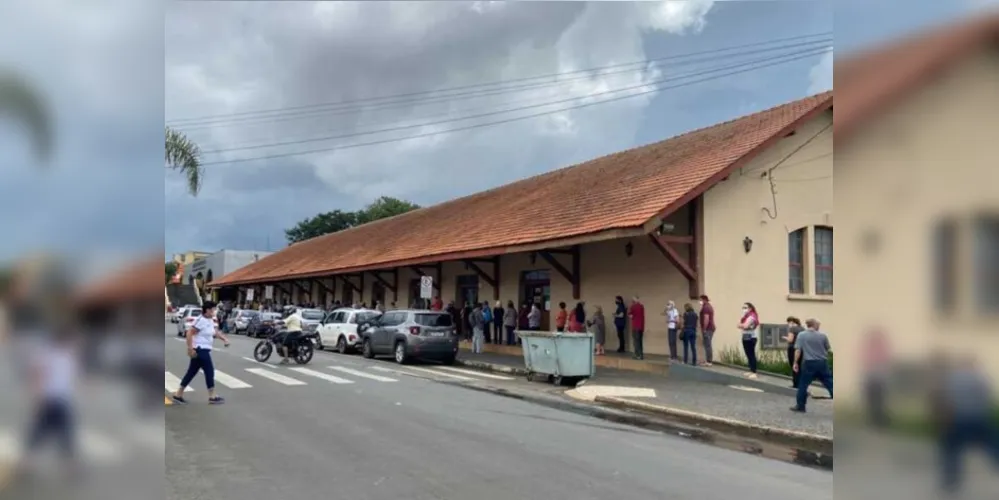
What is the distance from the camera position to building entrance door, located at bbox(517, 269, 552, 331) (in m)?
24.4

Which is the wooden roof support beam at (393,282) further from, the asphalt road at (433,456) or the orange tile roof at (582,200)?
the asphalt road at (433,456)

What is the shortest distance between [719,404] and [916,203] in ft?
38.7

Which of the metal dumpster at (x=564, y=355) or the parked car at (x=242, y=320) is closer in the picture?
the metal dumpster at (x=564, y=355)

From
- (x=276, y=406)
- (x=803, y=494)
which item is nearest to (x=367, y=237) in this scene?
(x=276, y=406)

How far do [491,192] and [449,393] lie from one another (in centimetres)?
2260

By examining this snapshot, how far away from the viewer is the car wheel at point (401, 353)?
21.0 m

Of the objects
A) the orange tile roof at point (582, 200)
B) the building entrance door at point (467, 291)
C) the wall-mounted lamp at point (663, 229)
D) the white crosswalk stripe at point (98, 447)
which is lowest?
the building entrance door at point (467, 291)

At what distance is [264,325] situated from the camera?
3244 centimetres

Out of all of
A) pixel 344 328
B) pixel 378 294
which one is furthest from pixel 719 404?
pixel 378 294

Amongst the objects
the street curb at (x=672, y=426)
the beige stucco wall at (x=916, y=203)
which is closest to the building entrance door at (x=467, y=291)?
the street curb at (x=672, y=426)

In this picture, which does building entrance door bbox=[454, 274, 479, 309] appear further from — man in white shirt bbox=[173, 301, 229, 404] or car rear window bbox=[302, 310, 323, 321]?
man in white shirt bbox=[173, 301, 229, 404]

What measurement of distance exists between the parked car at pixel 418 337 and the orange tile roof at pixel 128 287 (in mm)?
18917

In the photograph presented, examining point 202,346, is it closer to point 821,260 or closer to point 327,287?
point 821,260

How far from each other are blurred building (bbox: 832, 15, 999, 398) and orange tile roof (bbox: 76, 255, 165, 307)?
188 cm
